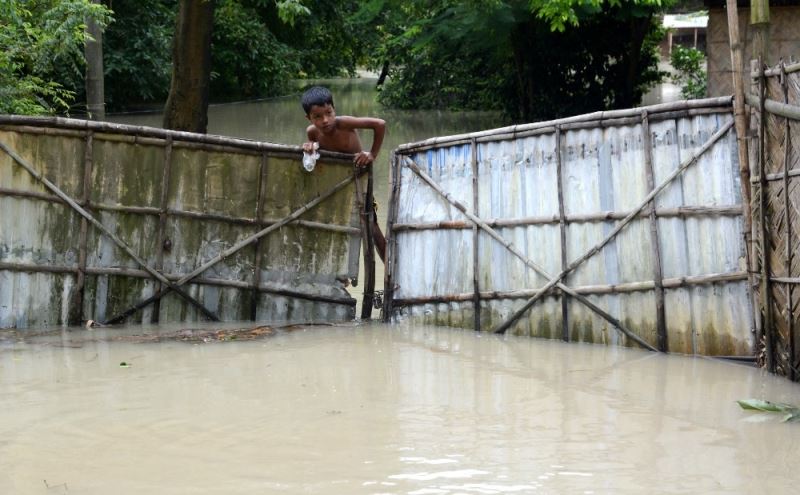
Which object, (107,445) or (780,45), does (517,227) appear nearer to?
(107,445)

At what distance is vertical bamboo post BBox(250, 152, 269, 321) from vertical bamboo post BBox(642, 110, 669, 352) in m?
2.78

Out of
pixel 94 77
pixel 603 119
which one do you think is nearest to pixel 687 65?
pixel 94 77

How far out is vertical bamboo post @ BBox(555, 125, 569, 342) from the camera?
736cm

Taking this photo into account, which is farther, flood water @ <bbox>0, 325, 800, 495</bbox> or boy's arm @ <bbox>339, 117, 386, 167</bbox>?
boy's arm @ <bbox>339, 117, 386, 167</bbox>

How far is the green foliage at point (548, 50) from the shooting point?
60.5 feet

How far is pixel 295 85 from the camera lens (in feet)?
114

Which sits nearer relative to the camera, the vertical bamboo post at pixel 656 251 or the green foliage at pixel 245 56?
the vertical bamboo post at pixel 656 251

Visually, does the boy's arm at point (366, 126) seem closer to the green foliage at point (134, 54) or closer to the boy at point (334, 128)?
the boy at point (334, 128)

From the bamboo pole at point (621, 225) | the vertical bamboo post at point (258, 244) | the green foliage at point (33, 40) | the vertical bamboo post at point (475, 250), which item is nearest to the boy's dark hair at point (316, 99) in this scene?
the vertical bamboo post at point (258, 244)

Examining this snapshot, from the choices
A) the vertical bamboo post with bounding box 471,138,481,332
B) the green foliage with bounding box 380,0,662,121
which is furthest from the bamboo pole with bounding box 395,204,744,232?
the green foliage with bounding box 380,0,662,121

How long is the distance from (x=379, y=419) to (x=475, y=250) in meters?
2.33

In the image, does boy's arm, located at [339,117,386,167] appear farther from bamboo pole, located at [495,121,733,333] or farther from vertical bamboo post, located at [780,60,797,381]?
vertical bamboo post, located at [780,60,797,381]

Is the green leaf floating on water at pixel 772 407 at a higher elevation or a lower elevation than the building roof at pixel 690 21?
lower

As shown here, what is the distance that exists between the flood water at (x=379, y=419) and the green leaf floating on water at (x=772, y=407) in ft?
0.17
